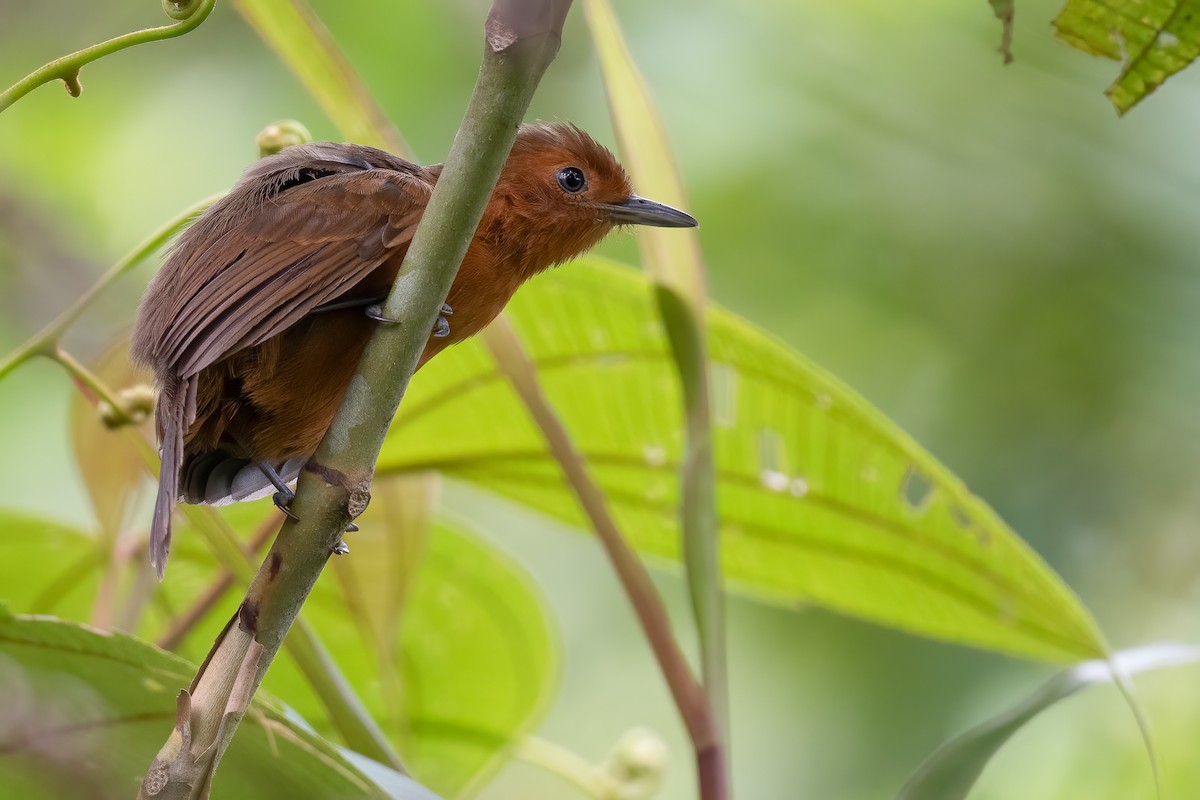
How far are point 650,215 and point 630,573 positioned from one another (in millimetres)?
589

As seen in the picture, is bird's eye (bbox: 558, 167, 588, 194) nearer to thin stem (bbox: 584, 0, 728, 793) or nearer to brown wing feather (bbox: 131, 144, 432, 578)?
thin stem (bbox: 584, 0, 728, 793)

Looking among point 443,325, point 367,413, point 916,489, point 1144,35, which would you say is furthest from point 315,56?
point 916,489

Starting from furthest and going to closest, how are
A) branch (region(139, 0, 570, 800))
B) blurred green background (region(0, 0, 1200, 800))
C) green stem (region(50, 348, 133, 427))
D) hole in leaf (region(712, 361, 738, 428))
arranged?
blurred green background (region(0, 0, 1200, 800)) < hole in leaf (region(712, 361, 738, 428)) < green stem (region(50, 348, 133, 427)) < branch (region(139, 0, 570, 800))

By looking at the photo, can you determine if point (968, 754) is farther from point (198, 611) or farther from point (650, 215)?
point (198, 611)

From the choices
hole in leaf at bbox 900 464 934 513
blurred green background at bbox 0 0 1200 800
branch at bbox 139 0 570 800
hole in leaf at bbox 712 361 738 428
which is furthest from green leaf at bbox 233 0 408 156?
blurred green background at bbox 0 0 1200 800

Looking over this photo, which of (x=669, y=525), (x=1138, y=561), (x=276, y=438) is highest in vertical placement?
(x=276, y=438)

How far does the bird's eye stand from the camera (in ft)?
6.60

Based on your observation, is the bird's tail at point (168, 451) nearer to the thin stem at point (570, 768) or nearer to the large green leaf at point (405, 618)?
the large green leaf at point (405, 618)

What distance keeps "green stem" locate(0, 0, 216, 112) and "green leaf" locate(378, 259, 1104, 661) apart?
864 mm

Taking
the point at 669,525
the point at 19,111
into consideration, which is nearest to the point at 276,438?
the point at 669,525

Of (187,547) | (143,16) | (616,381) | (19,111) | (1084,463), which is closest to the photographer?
(616,381)

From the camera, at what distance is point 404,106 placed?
405 centimetres

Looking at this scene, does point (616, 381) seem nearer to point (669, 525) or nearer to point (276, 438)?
point (669, 525)

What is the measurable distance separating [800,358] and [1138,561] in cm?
195
